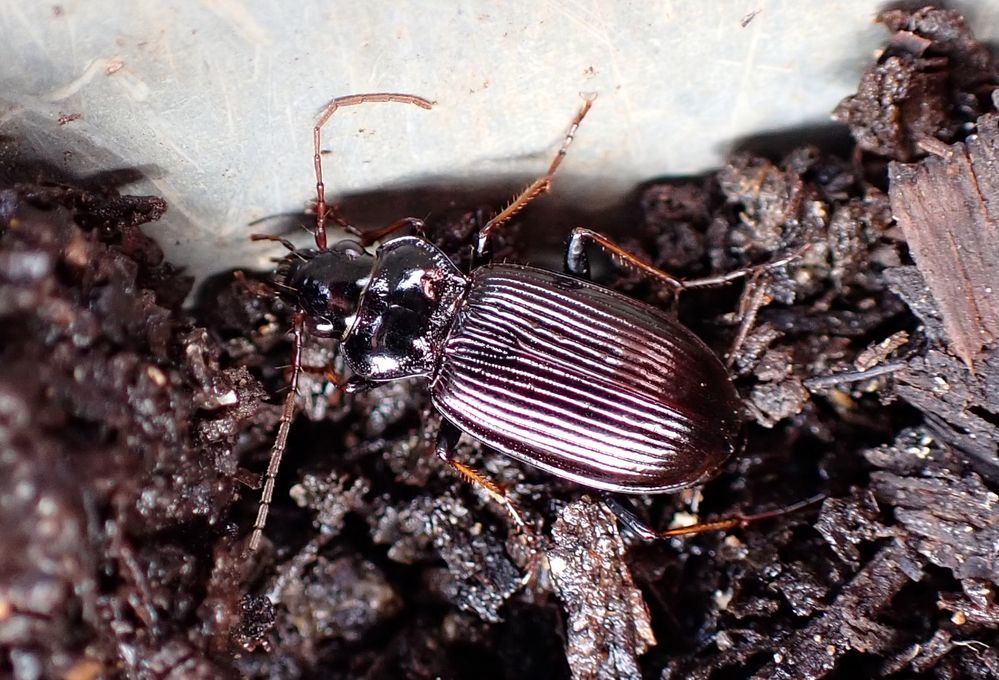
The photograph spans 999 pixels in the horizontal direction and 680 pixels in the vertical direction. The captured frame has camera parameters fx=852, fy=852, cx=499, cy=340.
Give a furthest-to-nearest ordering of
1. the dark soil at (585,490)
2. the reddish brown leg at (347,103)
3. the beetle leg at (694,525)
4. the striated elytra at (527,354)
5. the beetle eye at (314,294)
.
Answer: the beetle eye at (314,294), the beetle leg at (694,525), the striated elytra at (527,354), the reddish brown leg at (347,103), the dark soil at (585,490)

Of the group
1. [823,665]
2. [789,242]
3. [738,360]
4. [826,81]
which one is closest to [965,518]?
[823,665]

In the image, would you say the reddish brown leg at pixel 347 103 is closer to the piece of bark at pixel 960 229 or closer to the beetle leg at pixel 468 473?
the beetle leg at pixel 468 473

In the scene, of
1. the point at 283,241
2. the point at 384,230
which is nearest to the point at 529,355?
the point at 384,230

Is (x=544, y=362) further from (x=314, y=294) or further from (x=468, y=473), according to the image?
(x=314, y=294)

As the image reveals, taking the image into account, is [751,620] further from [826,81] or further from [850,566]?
[826,81]

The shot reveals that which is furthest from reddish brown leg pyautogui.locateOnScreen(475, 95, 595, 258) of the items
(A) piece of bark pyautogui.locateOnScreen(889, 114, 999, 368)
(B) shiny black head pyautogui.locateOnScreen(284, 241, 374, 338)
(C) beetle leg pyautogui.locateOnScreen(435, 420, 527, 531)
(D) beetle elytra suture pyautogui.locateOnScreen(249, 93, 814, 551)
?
(A) piece of bark pyautogui.locateOnScreen(889, 114, 999, 368)

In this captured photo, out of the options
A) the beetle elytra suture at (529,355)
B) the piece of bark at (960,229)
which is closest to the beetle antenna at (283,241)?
the beetle elytra suture at (529,355)
